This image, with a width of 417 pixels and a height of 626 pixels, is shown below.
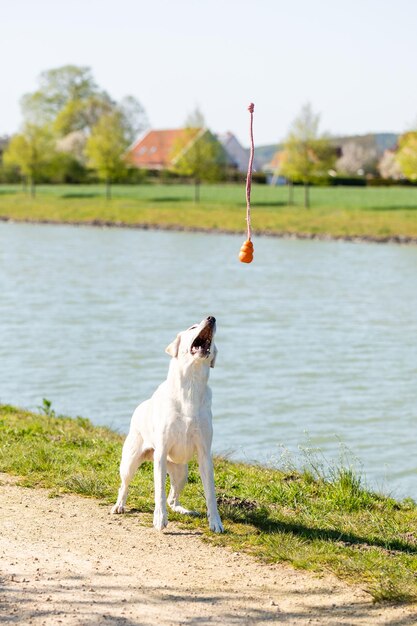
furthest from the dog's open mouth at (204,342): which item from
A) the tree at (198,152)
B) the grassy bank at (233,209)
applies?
the tree at (198,152)

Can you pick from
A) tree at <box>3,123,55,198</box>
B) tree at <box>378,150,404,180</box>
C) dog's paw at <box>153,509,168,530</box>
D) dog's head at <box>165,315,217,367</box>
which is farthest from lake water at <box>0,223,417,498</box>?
tree at <box>378,150,404,180</box>

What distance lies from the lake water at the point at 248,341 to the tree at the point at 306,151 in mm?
23462

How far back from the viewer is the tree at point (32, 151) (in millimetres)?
90438

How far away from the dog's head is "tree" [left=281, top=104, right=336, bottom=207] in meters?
64.5

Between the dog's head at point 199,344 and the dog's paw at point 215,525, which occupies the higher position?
the dog's head at point 199,344

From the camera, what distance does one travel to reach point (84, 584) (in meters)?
7.10

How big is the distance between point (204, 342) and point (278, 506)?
2131mm

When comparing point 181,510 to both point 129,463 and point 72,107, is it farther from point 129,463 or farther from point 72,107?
point 72,107

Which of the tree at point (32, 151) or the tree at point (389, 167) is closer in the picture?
the tree at point (32, 151)

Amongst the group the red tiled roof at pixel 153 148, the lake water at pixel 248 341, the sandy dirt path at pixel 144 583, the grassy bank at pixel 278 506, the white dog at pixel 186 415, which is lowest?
the lake water at pixel 248 341

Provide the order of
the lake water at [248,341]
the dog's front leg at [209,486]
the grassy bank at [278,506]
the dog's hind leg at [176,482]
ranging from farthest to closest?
the lake water at [248,341] → the dog's hind leg at [176,482] → the dog's front leg at [209,486] → the grassy bank at [278,506]

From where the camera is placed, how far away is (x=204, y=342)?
8055 mm

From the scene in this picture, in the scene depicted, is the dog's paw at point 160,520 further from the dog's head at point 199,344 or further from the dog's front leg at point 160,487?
the dog's head at point 199,344

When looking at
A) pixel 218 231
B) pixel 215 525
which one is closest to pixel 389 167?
pixel 218 231
